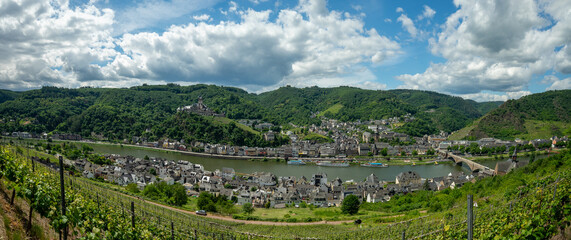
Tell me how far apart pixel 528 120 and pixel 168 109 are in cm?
10086

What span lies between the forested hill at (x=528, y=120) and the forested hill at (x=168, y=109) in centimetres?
1467

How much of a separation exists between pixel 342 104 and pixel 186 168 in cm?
8996

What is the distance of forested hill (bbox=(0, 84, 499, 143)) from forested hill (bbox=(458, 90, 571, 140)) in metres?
14.7

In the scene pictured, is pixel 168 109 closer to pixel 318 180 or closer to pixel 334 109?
pixel 334 109

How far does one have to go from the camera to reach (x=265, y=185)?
28.5 meters

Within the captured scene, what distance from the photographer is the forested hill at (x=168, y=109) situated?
2744 inches

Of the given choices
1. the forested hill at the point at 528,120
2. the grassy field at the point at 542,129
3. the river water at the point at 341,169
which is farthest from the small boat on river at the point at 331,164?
the grassy field at the point at 542,129

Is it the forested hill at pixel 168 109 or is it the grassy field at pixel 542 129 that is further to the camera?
the forested hill at pixel 168 109

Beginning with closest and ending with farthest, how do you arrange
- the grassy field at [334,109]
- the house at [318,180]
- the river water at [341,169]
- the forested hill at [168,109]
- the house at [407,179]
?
1. the house at [407,179]
2. the house at [318,180]
3. the river water at [341,169]
4. the forested hill at [168,109]
5. the grassy field at [334,109]

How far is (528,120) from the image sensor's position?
68625 mm

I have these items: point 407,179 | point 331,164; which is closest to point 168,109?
point 331,164

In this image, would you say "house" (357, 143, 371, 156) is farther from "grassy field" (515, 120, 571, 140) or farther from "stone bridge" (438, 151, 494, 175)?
"grassy field" (515, 120, 571, 140)

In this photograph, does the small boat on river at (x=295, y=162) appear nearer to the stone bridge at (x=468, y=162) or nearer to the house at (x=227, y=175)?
the house at (x=227, y=175)

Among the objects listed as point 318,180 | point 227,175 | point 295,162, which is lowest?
point 318,180
